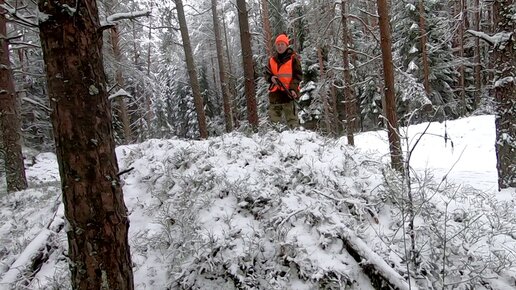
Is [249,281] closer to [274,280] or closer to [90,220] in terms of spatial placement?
[274,280]

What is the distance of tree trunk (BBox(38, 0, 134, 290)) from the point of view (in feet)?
8.16

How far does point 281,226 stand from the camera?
3.54 metres

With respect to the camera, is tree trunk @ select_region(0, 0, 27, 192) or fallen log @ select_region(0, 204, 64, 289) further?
tree trunk @ select_region(0, 0, 27, 192)

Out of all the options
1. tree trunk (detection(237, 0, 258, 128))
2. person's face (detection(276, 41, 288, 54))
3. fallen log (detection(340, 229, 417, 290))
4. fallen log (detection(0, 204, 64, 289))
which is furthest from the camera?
tree trunk (detection(237, 0, 258, 128))

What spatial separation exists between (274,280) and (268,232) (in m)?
0.55

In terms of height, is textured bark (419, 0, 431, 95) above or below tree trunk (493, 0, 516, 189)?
above

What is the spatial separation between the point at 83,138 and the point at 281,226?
2030 millimetres

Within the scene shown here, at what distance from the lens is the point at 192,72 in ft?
40.3

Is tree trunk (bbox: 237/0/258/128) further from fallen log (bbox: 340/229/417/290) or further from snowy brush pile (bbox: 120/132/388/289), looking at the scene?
fallen log (bbox: 340/229/417/290)

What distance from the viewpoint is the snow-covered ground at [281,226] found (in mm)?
3234

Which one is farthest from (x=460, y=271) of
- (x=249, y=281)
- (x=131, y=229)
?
(x=131, y=229)

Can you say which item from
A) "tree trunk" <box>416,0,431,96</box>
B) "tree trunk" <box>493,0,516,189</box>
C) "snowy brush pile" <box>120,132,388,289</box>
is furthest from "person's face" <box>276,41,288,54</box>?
"tree trunk" <box>416,0,431,96</box>

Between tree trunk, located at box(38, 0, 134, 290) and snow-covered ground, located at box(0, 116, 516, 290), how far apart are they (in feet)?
3.06

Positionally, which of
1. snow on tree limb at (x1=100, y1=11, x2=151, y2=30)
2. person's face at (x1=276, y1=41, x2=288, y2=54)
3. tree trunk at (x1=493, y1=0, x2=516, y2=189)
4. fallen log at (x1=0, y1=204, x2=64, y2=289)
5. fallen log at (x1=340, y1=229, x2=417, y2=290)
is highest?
person's face at (x1=276, y1=41, x2=288, y2=54)
